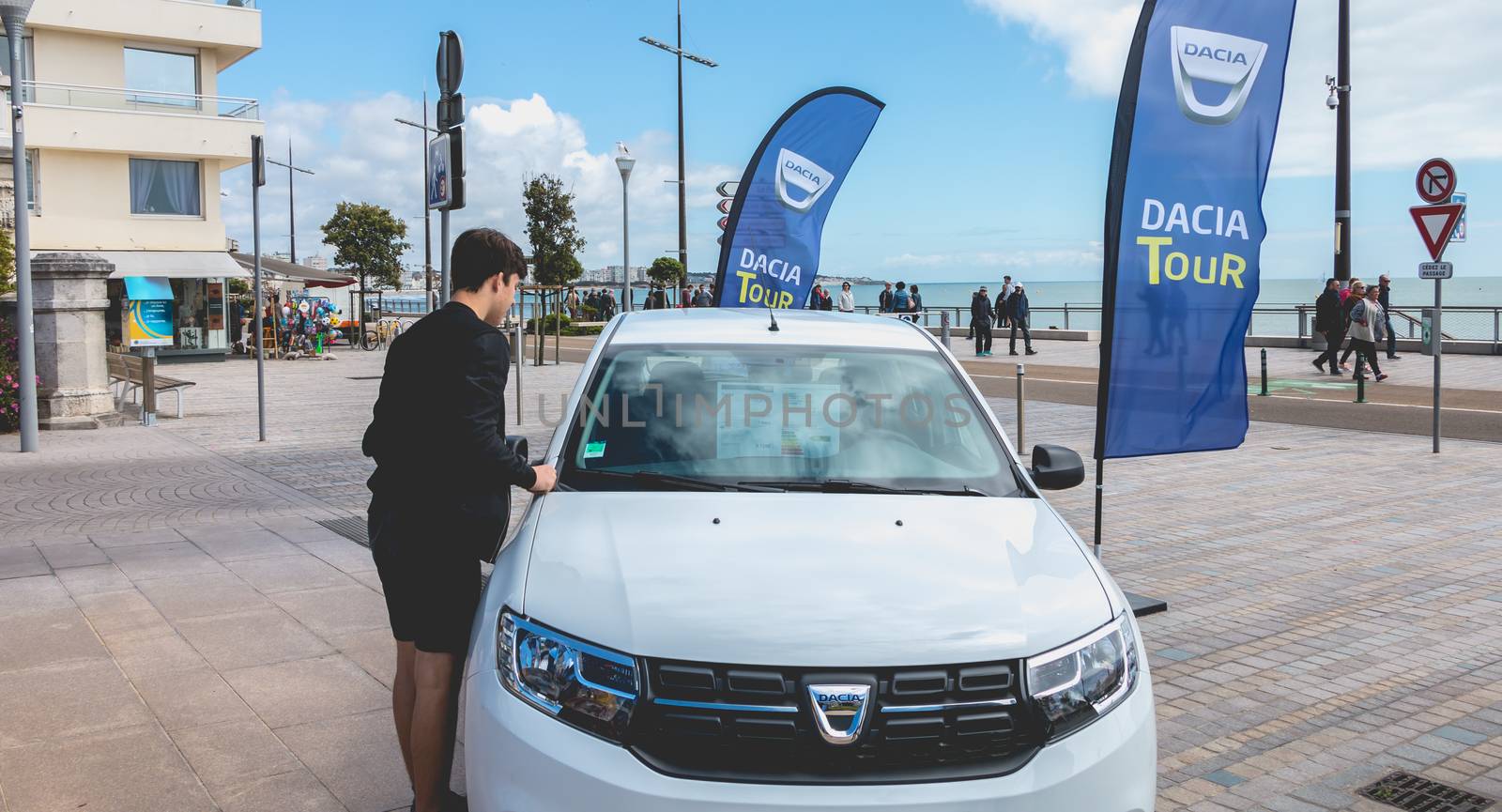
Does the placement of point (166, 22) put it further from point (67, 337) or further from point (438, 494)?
point (438, 494)

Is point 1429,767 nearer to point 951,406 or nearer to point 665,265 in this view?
point 951,406

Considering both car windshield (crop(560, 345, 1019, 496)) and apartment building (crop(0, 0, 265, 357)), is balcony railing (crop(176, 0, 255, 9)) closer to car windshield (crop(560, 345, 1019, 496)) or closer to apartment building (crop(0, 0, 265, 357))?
apartment building (crop(0, 0, 265, 357))

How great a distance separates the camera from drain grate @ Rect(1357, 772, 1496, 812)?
4070 millimetres

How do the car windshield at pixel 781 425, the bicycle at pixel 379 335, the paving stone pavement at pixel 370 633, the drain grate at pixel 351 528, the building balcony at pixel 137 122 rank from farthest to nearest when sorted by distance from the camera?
1. the bicycle at pixel 379 335
2. the building balcony at pixel 137 122
3. the drain grate at pixel 351 528
4. the paving stone pavement at pixel 370 633
5. the car windshield at pixel 781 425

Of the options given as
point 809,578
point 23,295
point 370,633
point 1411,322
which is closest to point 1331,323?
point 1411,322

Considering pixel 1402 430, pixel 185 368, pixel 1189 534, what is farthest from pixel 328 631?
pixel 185 368

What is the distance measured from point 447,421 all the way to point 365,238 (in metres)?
46.5

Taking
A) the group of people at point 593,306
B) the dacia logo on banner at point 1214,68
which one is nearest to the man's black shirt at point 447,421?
the dacia logo on banner at point 1214,68

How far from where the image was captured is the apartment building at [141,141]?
34.6 metres

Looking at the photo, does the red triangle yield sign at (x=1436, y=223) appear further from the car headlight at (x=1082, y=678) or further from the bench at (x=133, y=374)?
the bench at (x=133, y=374)

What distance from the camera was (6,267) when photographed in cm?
1670

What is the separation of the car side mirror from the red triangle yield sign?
10.4 m

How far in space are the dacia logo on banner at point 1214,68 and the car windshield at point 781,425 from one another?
2798 mm

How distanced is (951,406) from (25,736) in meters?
3.62
